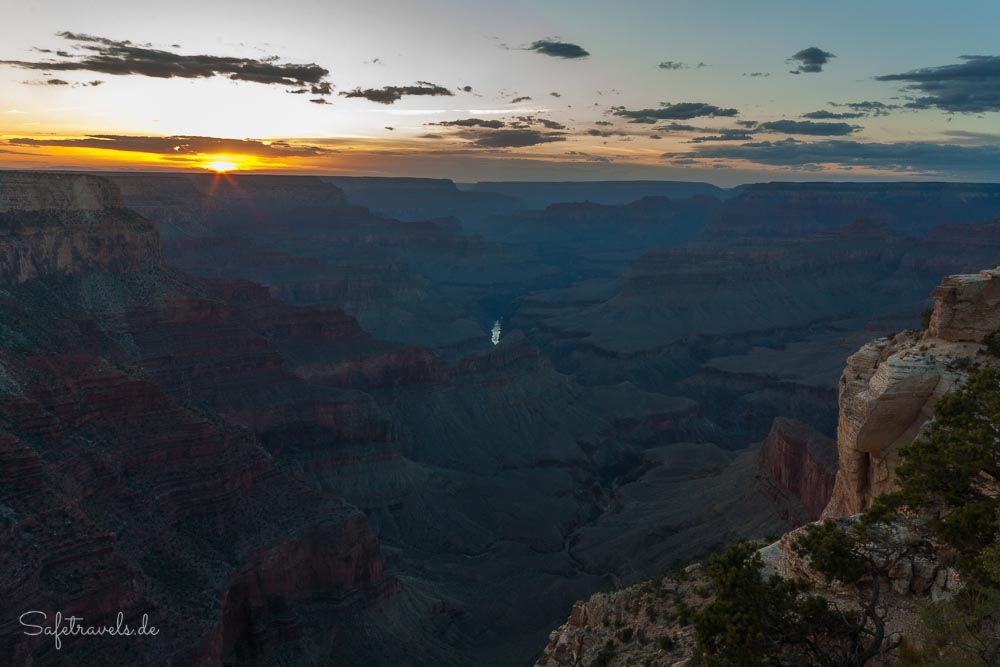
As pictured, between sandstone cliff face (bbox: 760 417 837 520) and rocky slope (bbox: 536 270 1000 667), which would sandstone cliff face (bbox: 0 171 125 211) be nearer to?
rocky slope (bbox: 536 270 1000 667)

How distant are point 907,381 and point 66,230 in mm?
74034

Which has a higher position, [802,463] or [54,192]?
[54,192]

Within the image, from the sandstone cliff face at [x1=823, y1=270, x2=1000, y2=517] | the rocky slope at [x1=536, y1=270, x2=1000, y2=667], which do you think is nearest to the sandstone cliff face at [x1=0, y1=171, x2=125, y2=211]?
the rocky slope at [x1=536, y1=270, x2=1000, y2=667]

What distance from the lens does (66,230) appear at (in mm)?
72938

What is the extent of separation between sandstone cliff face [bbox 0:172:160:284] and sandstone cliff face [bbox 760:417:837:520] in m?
66.6

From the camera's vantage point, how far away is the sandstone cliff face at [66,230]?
67875 millimetres

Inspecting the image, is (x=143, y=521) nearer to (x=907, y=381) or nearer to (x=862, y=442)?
(x=862, y=442)

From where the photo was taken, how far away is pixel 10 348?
49531 mm

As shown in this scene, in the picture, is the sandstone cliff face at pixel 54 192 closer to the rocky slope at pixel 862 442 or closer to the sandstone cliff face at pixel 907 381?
the rocky slope at pixel 862 442

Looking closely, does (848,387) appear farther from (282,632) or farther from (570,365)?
(570,365)

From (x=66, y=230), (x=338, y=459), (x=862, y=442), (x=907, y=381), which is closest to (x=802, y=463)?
(x=862, y=442)

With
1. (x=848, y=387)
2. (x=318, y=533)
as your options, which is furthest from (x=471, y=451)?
(x=848, y=387)

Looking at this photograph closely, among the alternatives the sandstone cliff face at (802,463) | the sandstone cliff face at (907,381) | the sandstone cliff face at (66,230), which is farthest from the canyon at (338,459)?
the sandstone cliff face at (802,463)

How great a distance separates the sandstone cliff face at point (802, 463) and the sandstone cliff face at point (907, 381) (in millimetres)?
31747
